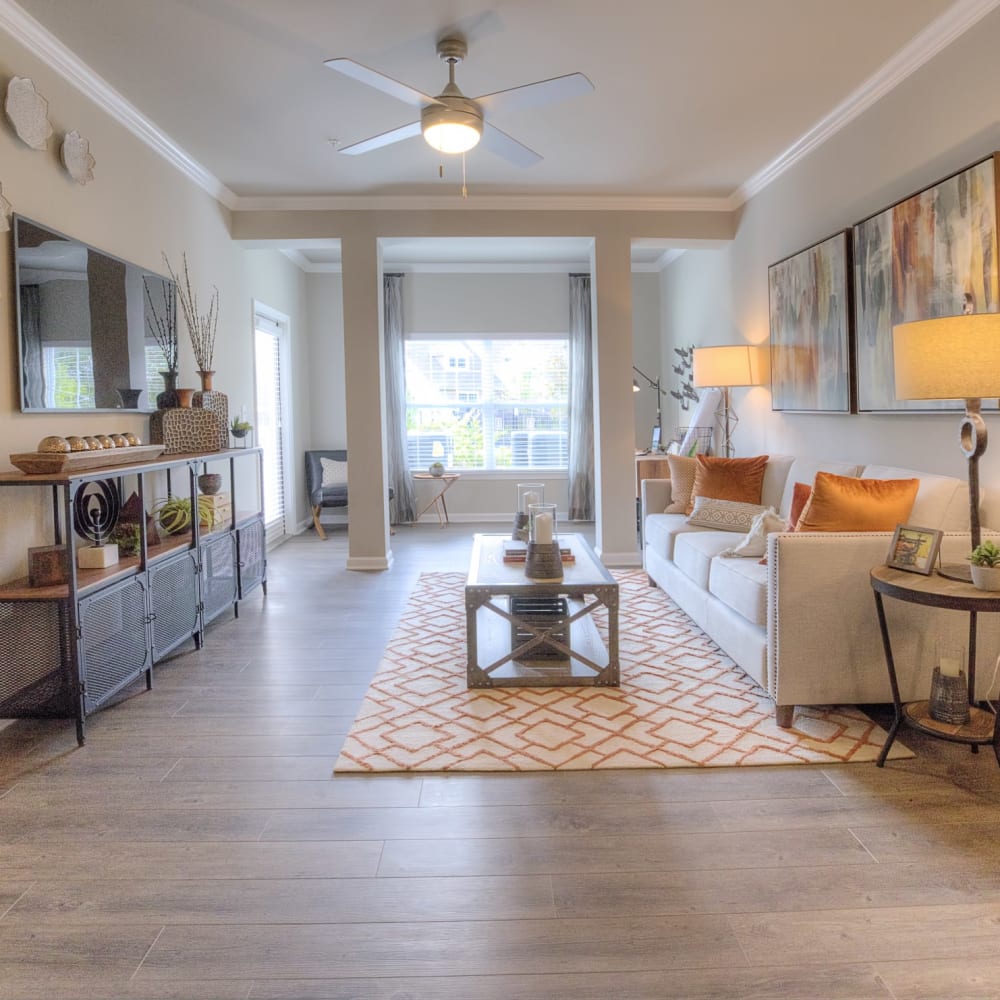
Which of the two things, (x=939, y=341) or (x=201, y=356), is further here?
(x=201, y=356)

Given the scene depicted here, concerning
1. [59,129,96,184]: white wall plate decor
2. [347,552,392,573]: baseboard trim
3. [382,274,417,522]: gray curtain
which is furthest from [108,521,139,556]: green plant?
[382,274,417,522]: gray curtain

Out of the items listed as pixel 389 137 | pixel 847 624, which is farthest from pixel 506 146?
pixel 847 624

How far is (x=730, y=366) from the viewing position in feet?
16.9

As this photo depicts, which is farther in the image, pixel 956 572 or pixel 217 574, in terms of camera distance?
pixel 217 574

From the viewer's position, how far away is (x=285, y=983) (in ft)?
5.06

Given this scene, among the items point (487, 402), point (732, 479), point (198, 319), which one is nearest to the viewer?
point (732, 479)

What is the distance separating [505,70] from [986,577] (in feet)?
9.97

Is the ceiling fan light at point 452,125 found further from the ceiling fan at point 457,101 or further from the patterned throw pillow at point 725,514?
the patterned throw pillow at point 725,514

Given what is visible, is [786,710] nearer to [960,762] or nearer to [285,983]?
[960,762]

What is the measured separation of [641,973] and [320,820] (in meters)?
1.04

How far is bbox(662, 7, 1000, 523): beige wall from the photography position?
9.95 feet

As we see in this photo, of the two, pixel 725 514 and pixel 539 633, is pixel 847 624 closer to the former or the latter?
pixel 539 633

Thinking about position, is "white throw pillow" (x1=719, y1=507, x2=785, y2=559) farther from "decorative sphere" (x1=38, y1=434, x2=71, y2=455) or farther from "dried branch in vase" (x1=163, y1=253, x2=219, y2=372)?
"dried branch in vase" (x1=163, y1=253, x2=219, y2=372)

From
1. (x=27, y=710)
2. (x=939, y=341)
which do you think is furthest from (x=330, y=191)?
(x=939, y=341)
